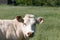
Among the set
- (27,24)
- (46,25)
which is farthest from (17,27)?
(46,25)

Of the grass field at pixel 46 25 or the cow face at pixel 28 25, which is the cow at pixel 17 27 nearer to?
the cow face at pixel 28 25

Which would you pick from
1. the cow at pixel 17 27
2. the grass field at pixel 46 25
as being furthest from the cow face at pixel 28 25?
the grass field at pixel 46 25

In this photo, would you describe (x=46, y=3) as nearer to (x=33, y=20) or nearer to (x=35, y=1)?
(x=35, y=1)

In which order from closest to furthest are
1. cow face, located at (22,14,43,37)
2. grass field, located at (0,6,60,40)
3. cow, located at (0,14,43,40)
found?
cow face, located at (22,14,43,37) → cow, located at (0,14,43,40) → grass field, located at (0,6,60,40)

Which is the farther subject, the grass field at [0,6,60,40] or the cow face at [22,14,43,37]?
the grass field at [0,6,60,40]

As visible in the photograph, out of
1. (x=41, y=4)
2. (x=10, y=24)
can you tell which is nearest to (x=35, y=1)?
(x=41, y=4)

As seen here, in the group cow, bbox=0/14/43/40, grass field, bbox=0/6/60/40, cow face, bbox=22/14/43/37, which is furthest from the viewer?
grass field, bbox=0/6/60/40

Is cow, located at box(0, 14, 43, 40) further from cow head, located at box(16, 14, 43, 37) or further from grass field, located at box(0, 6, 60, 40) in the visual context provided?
grass field, located at box(0, 6, 60, 40)

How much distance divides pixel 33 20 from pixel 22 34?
0.48 meters

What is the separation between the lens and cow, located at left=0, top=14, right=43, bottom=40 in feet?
27.7

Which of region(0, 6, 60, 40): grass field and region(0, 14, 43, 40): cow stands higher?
region(0, 14, 43, 40): cow

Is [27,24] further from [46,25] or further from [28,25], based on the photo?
[46,25]

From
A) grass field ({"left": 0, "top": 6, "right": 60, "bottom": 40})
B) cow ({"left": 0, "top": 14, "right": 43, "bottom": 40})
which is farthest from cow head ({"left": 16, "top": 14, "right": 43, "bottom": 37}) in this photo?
grass field ({"left": 0, "top": 6, "right": 60, "bottom": 40})

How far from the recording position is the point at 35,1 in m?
56.2
